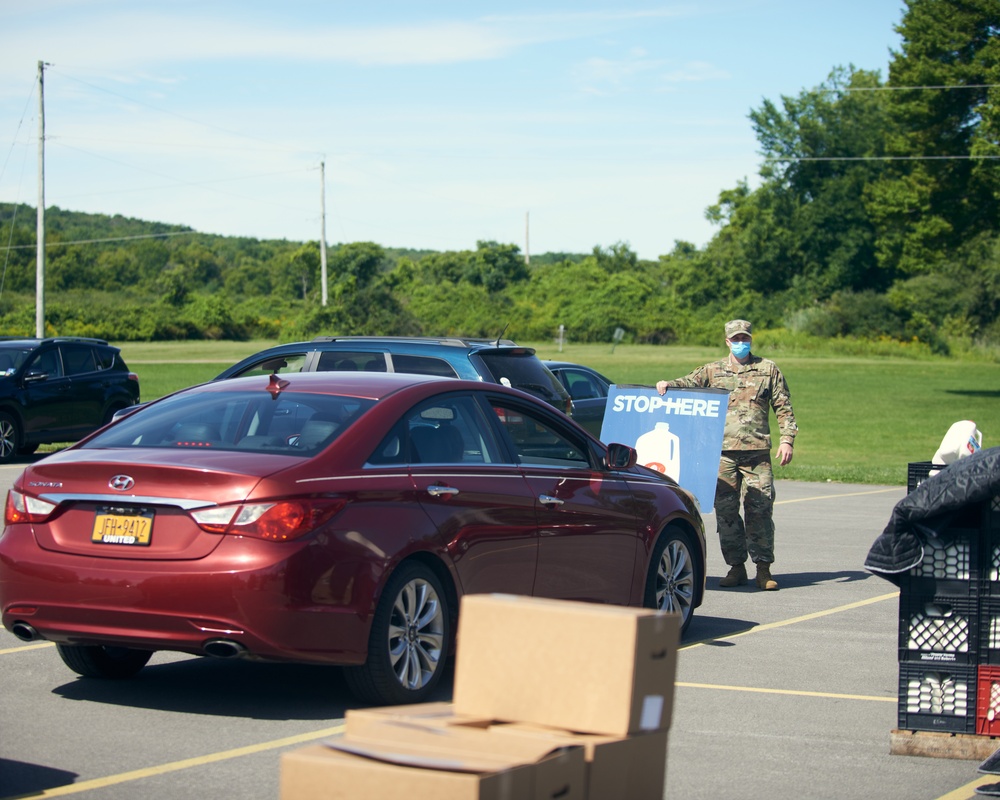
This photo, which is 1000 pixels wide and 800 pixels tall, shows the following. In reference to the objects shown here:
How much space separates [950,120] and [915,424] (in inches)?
799

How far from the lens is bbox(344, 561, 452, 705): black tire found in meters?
6.29

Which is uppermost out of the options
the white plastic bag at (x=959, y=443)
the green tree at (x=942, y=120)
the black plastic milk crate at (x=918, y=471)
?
the green tree at (x=942, y=120)

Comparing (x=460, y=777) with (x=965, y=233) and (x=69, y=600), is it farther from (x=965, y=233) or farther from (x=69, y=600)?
(x=965, y=233)

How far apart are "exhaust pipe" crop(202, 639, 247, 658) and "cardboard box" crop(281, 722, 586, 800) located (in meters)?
2.68

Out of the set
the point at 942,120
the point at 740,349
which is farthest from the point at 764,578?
the point at 942,120

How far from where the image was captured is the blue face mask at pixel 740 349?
1091 centimetres

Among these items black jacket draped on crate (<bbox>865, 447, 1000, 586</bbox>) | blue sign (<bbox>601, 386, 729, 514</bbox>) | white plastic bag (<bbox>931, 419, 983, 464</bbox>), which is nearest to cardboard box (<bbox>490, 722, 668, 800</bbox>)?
black jacket draped on crate (<bbox>865, 447, 1000, 586</bbox>)

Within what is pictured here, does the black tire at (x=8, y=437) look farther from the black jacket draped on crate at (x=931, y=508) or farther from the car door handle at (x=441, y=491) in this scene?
the black jacket draped on crate at (x=931, y=508)

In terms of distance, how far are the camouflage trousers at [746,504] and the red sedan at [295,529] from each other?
340cm

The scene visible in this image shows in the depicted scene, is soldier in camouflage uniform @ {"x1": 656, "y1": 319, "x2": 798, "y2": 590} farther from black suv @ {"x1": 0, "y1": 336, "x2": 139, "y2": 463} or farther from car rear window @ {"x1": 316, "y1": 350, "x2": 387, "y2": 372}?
black suv @ {"x1": 0, "y1": 336, "x2": 139, "y2": 463}

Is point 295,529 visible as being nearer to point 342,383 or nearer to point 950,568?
point 342,383

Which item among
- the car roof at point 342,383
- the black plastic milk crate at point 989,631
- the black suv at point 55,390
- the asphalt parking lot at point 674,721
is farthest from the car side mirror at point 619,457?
the black suv at point 55,390

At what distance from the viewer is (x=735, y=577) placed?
36.1 feet

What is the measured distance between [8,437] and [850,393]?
3395cm
